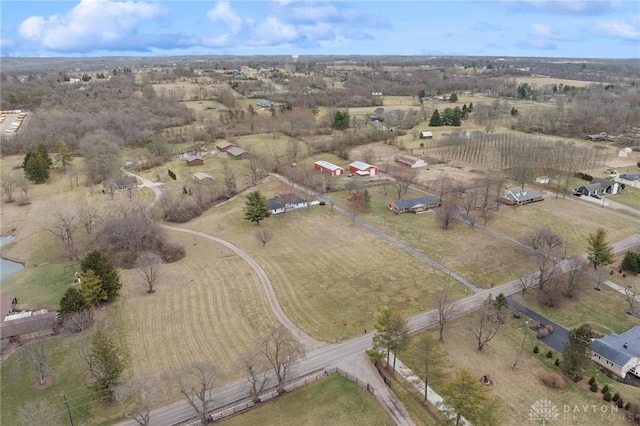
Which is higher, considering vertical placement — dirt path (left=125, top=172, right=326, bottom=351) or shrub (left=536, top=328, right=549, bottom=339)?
shrub (left=536, top=328, right=549, bottom=339)

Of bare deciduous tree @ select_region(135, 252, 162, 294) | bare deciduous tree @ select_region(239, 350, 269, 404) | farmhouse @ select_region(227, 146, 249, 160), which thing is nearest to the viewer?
bare deciduous tree @ select_region(239, 350, 269, 404)

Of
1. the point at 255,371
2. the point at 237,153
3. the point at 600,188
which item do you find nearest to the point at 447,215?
the point at 600,188

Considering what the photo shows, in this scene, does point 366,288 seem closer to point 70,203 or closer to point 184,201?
point 184,201

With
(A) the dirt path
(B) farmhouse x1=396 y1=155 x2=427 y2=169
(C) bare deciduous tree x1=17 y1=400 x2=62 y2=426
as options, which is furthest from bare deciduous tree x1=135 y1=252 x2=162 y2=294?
(B) farmhouse x1=396 y1=155 x2=427 y2=169

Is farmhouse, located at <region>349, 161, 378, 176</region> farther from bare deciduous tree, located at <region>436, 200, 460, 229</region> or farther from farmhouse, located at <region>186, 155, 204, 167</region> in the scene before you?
farmhouse, located at <region>186, 155, 204, 167</region>

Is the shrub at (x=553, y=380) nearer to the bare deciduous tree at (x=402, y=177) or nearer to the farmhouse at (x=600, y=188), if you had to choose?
the bare deciduous tree at (x=402, y=177)

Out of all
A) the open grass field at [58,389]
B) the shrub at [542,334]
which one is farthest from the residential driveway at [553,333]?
the open grass field at [58,389]
